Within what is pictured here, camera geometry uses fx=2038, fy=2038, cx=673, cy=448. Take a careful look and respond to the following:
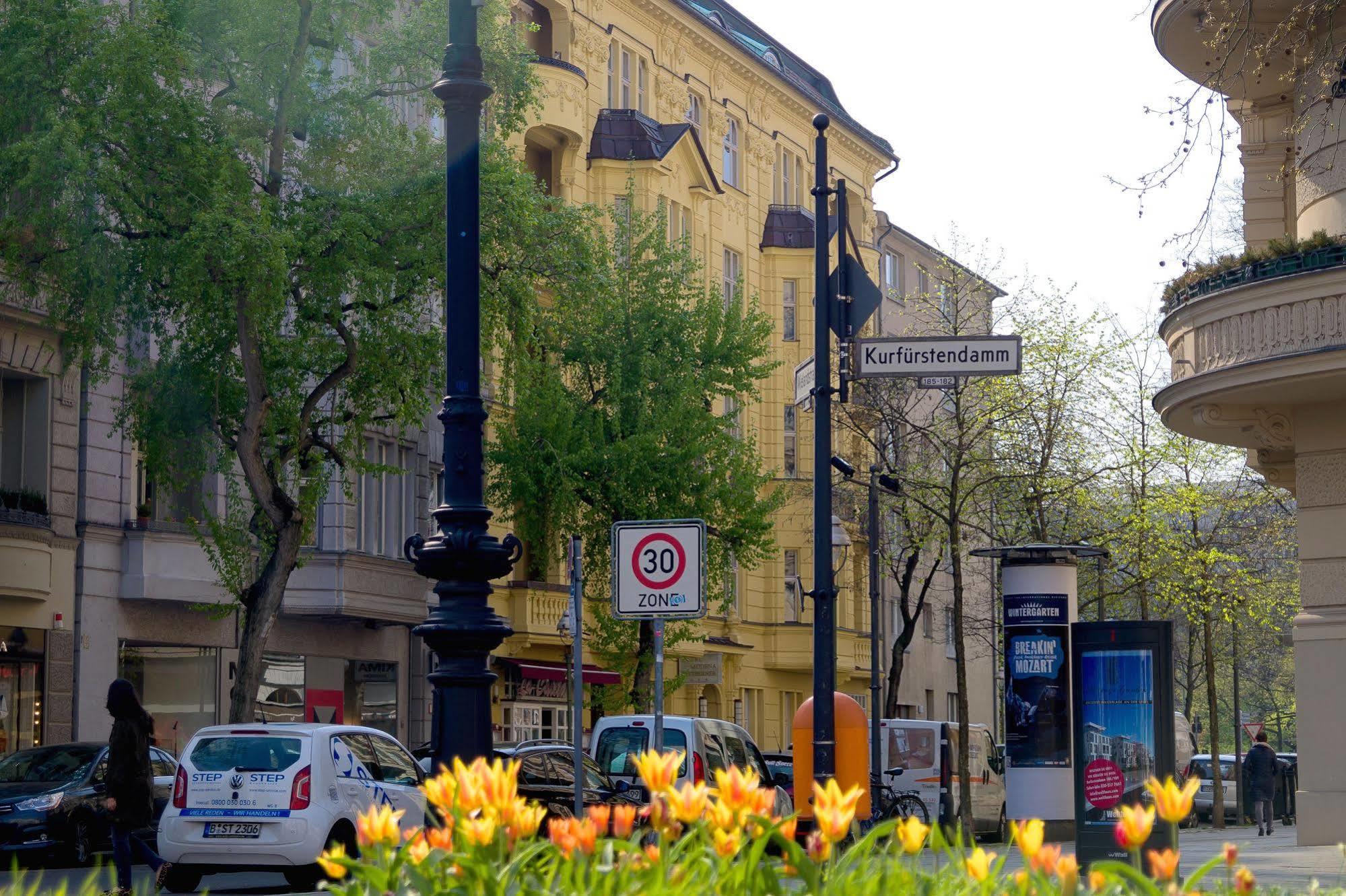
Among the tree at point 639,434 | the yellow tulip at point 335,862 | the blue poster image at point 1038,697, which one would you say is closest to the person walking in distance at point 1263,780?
the tree at point 639,434

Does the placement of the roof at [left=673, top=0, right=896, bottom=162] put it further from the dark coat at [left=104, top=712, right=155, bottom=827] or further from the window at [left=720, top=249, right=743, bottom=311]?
the dark coat at [left=104, top=712, right=155, bottom=827]

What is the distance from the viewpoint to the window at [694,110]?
1969 inches

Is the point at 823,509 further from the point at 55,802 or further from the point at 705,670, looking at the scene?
Result: the point at 705,670

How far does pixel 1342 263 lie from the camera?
781 inches

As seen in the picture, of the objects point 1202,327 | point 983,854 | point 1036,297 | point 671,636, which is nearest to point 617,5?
point 1036,297

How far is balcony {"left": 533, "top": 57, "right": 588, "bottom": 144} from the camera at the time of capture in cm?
4225

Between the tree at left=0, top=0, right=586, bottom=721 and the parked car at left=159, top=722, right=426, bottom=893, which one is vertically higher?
the tree at left=0, top=0, right=586, bottom=721

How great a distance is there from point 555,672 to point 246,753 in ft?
78.6

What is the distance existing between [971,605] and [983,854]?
6339cm

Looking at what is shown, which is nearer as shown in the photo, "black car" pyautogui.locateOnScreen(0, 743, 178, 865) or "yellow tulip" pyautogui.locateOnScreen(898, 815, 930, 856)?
"yellow tulip" pyautogui.locateOnScreen(898, 815, 930, 856)

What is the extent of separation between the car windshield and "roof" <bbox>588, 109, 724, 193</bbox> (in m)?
24.0

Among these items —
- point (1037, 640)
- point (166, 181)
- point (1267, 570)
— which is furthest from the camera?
point (1267, 570)

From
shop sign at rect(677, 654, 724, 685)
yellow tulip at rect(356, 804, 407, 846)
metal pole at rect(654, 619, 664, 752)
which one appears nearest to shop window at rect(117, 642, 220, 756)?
shop sign at rect(677, 654, 724, 685)

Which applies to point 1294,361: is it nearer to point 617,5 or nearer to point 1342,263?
point 1342,263
